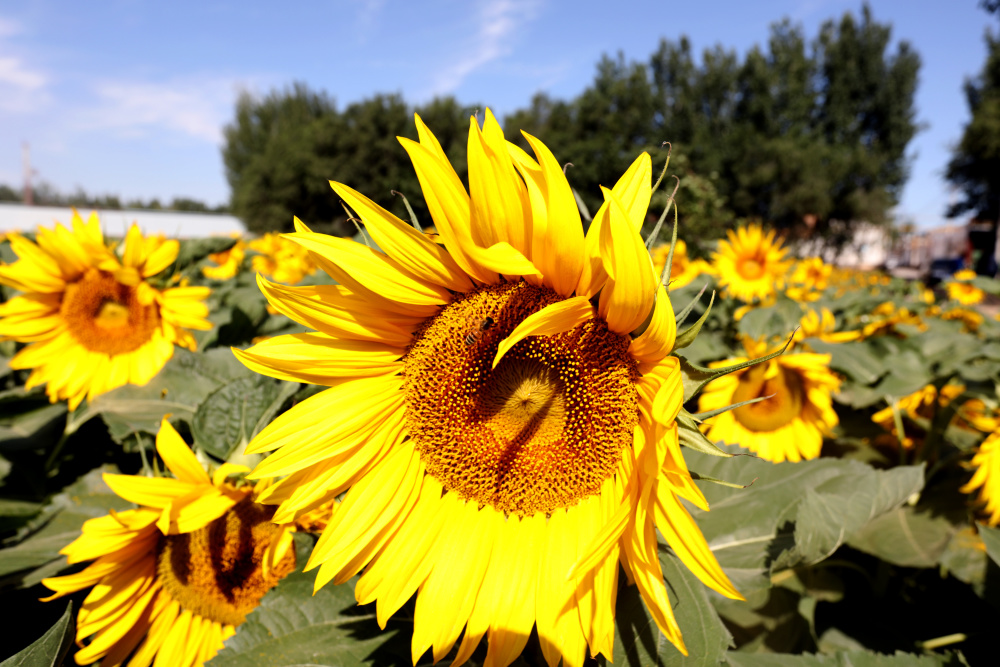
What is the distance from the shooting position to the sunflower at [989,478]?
2.24 metres

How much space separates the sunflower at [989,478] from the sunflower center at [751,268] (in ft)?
10.7

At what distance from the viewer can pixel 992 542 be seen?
159 cm

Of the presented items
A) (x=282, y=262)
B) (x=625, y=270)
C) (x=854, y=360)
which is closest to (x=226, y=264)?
(x=282, y=262)

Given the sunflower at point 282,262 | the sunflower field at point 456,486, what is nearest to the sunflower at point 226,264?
the sunflower at point 282,262

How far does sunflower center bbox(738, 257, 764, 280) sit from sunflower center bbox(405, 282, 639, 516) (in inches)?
187

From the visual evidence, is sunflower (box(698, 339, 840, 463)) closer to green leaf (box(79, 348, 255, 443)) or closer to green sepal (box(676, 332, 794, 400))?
green sepal (box(676, 332, 794, 400))

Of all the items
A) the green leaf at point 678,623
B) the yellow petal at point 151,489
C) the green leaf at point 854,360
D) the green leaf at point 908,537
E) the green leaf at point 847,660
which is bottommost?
the green leaf at point 908,537

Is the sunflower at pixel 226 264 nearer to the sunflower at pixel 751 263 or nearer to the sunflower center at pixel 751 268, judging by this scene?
the sunflower at pixel 751 263

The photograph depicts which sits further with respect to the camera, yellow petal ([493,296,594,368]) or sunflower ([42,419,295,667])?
sunflower ([42,419,295,667])

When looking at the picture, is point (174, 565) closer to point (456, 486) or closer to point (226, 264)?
point (456, 486)

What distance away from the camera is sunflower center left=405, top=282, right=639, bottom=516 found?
45.4 inches

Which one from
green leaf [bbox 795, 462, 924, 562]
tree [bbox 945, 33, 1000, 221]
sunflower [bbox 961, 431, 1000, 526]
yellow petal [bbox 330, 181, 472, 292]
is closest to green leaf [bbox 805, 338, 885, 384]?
sunflower [bbox 961, 431, 1000, 526]

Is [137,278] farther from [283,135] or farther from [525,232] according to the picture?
[283,135]

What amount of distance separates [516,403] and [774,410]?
212 cm
